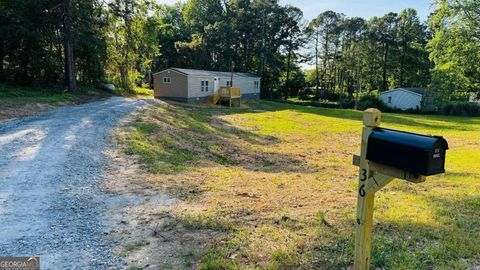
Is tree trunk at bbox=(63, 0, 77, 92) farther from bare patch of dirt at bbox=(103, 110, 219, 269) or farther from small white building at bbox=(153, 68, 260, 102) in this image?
bare patch of dirt at bbox=(103, 110, 219, 269)

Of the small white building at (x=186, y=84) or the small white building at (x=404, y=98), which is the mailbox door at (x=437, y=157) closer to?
the small white building at (x=186, y=84)

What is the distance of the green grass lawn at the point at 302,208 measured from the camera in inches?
124

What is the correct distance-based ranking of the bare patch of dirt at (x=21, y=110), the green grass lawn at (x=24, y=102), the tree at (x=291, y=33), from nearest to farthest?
the bare patch of dirt at (x=21, y=110), the green grass lawn at (x=24, y=102), the tree at (x=291, y=33)

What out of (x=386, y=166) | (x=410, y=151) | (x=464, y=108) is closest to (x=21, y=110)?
(x=386, y=166)

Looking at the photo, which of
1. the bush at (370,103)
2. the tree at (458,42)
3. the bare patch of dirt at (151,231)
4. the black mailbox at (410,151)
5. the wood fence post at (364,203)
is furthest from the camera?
the bush at (370,103)

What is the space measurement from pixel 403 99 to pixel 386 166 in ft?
118

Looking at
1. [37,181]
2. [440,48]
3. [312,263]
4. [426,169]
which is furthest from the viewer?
[440,48]

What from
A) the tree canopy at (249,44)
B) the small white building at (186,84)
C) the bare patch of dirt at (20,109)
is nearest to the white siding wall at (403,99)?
the tree canopy at (249,44)

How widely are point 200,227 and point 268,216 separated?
2.94ft

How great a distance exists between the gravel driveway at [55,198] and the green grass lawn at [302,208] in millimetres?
934

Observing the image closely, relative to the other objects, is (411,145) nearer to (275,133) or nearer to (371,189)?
(371,189)

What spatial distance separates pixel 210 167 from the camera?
771 centimetres

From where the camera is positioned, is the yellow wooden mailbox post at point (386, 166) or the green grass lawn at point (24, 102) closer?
the yellow wooden mailbox post at point (386, 166)

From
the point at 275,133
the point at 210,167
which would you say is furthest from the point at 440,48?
the point at 210,167
